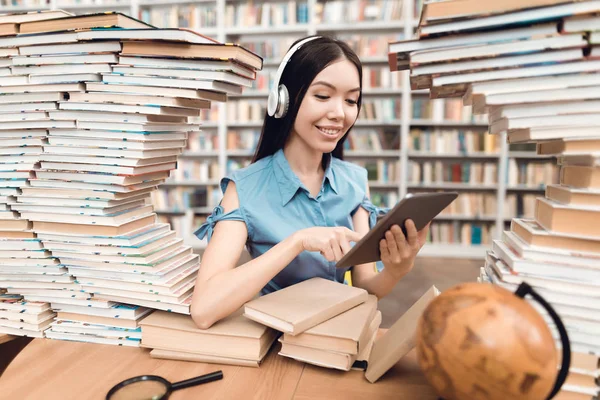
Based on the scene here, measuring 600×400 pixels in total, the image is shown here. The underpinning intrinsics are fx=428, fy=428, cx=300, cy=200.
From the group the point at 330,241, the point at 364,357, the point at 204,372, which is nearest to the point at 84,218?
the point at 204,372

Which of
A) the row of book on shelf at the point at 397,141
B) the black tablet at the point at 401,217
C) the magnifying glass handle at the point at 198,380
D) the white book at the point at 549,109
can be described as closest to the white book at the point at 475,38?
the white book at the point at 549,109

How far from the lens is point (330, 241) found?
95 centimetres

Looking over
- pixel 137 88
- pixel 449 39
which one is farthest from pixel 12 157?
pixel 449 39

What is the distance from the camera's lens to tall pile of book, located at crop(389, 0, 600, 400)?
708mm

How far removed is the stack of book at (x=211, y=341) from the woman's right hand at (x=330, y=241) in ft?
0.68

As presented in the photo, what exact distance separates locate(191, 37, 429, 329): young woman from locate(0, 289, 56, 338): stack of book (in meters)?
0.41

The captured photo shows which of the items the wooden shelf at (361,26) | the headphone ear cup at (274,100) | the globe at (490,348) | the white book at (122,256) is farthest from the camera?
the wooden shelf at (361,26)

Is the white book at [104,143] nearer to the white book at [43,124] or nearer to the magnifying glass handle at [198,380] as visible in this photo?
the white book at [43,124]

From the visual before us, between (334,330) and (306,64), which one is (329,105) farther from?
(334,330)

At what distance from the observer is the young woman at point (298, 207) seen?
0.97m

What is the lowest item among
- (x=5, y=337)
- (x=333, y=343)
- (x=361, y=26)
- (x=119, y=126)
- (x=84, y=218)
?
(x=5, y=337)

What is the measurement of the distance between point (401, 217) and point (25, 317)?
3.06ft

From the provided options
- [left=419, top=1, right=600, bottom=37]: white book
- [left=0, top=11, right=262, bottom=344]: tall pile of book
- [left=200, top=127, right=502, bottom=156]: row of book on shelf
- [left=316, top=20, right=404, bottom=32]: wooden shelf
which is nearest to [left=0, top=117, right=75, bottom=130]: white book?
[left=0, top=11, right=262, bottom=344]: tall pile of book

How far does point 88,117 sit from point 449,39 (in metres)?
0.82
